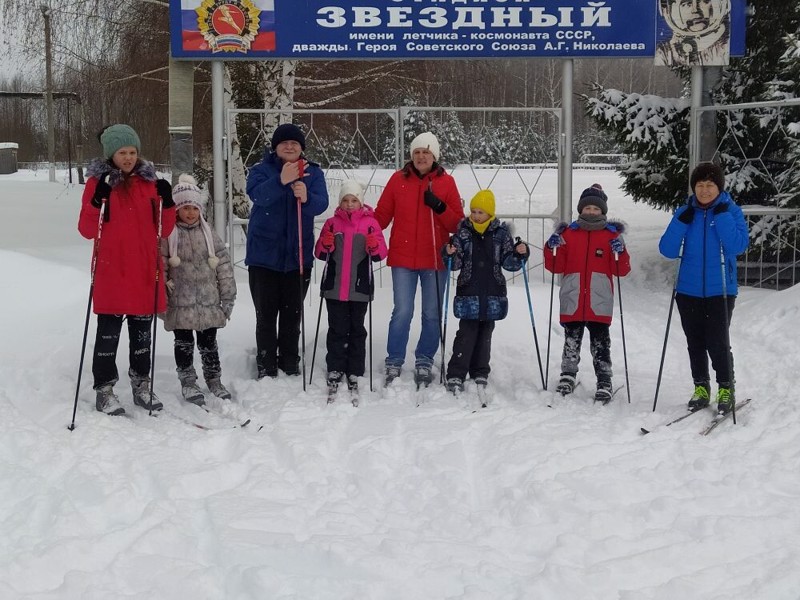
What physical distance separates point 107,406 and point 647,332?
14.7ft

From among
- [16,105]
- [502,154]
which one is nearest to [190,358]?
[502,154]

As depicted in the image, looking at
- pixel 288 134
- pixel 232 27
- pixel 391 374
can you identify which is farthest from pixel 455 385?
pixel 232 27

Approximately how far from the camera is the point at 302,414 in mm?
5133

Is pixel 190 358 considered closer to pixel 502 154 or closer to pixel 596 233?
pixel 596 233

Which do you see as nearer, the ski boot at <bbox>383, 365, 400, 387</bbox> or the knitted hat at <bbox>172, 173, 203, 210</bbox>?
the knitted hat at <bbox>172, 173, 203, 210</bbox>

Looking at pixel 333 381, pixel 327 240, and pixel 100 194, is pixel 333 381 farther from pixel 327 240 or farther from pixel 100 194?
pixel 100 194

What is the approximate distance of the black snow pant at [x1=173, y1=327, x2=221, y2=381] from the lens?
18.0 ft

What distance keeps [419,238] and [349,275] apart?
555 mm

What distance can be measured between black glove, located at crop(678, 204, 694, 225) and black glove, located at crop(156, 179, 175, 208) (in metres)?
3.07

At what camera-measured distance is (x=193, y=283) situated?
17.6 ft

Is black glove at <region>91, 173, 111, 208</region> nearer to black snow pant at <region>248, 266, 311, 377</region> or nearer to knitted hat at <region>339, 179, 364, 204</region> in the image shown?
black snow pant at <region>248, 266, 311, 377</region>

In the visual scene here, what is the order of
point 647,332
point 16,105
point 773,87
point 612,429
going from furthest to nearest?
point 16,105 < point 773,87 < point 647,332 < point 612,429

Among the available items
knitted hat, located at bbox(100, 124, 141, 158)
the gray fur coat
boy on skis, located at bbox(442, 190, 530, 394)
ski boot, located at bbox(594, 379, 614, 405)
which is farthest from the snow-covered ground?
knitted hat, located at bbox(100, 124, 141, 158)

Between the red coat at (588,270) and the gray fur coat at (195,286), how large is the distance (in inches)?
82.6
